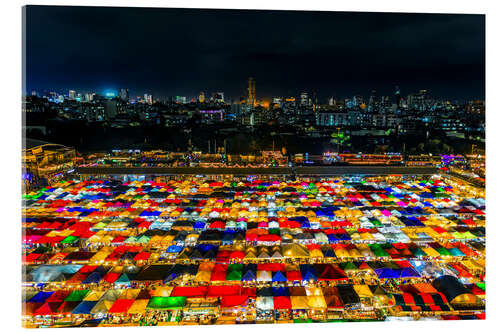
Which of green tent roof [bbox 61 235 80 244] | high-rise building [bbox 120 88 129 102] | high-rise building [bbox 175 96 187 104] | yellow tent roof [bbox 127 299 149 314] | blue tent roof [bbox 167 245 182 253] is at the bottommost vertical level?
yellow tent roof [bbox 127 299 149 314]

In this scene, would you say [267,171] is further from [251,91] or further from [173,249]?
[251,91]

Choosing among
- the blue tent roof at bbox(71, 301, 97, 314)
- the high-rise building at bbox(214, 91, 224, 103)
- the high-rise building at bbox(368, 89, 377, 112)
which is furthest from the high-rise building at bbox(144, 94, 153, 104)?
the blue tent roof at bbox(71, 301, 97, 314)

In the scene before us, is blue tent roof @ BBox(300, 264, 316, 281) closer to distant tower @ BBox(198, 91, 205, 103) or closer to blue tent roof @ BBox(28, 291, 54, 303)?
blue tent roof @ BBox(28, 291, 54, 303)

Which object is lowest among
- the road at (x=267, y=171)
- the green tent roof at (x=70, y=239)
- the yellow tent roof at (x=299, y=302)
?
the yellow tent roof at (x=299, y=302)

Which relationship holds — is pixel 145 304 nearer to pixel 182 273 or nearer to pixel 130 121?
pixel 182 273

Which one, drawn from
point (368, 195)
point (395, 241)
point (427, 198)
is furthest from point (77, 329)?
point (427, 198)

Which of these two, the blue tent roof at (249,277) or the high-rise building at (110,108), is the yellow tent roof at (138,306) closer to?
the blue tent roof at (249,277)

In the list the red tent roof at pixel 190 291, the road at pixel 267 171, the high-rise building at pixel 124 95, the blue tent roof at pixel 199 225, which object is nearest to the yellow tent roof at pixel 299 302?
the red tent roof at pixel 190 291

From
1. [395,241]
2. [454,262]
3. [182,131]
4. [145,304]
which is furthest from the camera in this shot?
[182,131]

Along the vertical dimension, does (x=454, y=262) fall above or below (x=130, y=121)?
below
